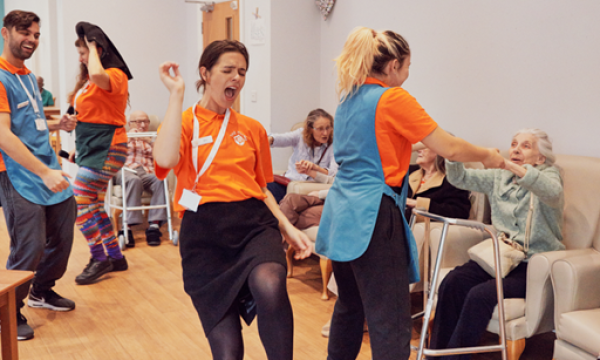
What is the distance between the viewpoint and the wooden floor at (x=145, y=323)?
2.83 meters

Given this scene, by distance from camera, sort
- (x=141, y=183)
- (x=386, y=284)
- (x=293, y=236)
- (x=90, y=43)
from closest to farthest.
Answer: (x=386, y=284) < (x=293, y=236) < (x=90, y=43) < (x=141, y=183)

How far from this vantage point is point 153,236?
16.3 feet

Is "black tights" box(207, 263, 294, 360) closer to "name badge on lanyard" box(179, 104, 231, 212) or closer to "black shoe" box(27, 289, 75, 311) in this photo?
"name badge on lanyard" box(179, 104, 231, 212)

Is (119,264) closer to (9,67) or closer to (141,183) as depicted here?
(141,183)

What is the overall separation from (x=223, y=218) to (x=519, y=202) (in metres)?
1.57

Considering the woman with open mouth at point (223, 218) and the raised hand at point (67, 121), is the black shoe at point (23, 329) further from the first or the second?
the woman with open mouth at point (223, 218)

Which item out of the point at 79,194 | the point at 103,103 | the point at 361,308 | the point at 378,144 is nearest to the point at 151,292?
the point at 79,194

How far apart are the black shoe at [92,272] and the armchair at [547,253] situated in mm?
2293

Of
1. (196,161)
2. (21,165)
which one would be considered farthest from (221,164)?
(21,165)

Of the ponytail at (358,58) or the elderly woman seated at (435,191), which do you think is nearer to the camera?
the ponytail at (358,58)

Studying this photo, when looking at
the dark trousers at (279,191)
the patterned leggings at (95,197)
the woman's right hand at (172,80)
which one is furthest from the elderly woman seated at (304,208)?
the woman's right hand at (172,80)

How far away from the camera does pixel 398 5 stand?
13.6 feet

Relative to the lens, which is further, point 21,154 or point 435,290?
point 21,154

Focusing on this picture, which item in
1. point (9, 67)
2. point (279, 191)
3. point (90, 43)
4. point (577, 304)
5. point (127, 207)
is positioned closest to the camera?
point (577, 304)
